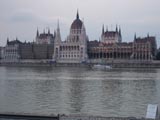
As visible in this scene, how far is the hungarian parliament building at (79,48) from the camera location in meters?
125

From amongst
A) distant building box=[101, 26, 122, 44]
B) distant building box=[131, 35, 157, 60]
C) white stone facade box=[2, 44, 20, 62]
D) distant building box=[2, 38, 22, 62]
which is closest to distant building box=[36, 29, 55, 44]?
distant building box=[2, 38, 22, 62]

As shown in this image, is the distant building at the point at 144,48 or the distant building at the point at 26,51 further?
the distant building at the point at 26,51

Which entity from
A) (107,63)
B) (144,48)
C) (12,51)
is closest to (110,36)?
(144,48)

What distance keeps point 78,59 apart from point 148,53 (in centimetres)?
2333

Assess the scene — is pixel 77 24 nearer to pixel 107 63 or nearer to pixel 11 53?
pixel 107 63

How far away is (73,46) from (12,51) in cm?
2515

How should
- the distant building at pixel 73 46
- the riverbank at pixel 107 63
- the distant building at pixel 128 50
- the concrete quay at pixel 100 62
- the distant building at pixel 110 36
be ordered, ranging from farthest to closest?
the distant building at pixel 110 36 → the distant building at pixel 73 46 → the distant building at pixel 128 50 → the concrete quay at pixel 100 62 → the riverbank at pixel 107 63

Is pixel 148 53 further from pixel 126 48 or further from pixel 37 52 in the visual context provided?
pixel 37 52

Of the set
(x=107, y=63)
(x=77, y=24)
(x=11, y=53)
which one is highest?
(x=77, y=24)

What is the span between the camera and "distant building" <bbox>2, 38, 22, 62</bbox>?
142750 millimetres

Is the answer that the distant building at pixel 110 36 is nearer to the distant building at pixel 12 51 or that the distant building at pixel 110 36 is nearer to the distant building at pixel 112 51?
the distant building at pixel 112 51

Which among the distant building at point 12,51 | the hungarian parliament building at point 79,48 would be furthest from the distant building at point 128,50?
the distant building at point 12,51

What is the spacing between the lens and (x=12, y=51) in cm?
14600

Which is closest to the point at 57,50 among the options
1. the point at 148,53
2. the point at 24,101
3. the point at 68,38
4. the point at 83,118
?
the point at 68,38
